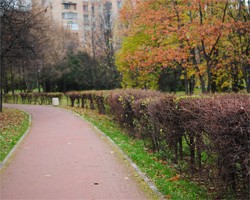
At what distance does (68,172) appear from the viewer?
720 cm

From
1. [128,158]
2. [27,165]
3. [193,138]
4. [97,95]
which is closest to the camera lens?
Answer: [193,138]

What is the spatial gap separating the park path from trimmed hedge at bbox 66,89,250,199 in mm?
1197

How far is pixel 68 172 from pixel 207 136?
325 centimetres

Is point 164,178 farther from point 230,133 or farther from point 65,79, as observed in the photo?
point 65,79

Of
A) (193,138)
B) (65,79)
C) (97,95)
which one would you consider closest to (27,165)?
(193,138)

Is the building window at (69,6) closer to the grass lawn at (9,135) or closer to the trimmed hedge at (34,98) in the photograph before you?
the trimmed hedge at (34,98)

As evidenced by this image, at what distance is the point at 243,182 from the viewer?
4.76 meters

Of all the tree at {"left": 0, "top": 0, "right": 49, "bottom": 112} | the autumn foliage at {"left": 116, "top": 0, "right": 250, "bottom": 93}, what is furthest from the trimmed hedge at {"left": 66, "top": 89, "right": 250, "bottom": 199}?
the tree at {"left": 0, "top": 0, "right": 49, "bottom": 112}

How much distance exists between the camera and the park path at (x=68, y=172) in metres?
5.85

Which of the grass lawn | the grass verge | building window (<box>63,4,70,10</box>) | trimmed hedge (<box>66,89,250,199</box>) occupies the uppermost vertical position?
building window (<box>63,4,70,10</box>)

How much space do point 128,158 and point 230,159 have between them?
4.10m

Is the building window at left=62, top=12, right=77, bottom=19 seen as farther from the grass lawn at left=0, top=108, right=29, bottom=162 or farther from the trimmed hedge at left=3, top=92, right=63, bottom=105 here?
the grass lawn at left=0, top=108, right=29, bottom=162

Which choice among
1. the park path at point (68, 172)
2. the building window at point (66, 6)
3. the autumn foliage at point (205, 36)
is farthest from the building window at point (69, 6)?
the park path at point (68, 172)

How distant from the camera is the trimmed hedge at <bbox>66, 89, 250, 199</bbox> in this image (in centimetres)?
460
